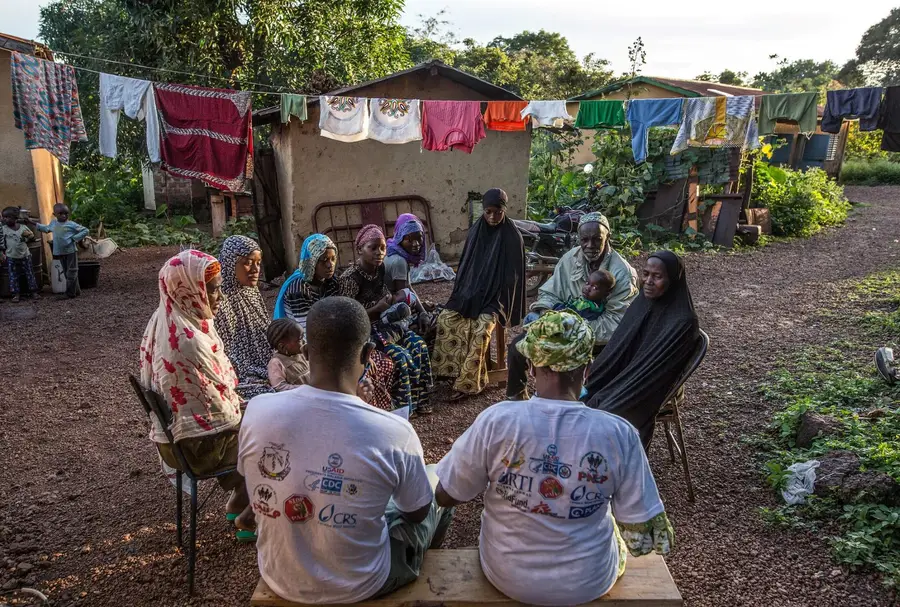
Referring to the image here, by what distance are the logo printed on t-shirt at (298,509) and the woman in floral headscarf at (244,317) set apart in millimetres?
1837

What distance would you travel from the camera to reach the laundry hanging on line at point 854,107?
746 cm

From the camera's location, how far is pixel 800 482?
382cm

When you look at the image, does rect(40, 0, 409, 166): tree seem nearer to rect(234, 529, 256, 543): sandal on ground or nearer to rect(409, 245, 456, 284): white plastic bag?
rect(409, 245, 456, 284): white plastic bag

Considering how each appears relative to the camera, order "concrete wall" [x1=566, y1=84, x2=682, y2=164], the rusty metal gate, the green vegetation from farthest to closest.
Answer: "concrete wall" [x1=566, y1=84, x2=682, y2=164] < the rusty metal gate < the green vegetation

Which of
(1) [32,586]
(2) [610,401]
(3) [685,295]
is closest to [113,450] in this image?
(1) [32,586]

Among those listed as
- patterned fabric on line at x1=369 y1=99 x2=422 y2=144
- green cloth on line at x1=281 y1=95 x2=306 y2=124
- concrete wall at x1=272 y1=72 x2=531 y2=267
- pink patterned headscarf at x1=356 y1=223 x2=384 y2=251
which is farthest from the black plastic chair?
concrete wall at x1=272 y1=72 x2=531 y2=267

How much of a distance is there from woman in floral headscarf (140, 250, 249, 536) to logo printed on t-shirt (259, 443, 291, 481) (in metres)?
0.87

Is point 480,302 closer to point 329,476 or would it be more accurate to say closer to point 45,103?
point 329,476

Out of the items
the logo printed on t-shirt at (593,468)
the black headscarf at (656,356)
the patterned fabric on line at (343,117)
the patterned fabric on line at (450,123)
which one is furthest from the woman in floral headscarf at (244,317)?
the patterned fabric on line at (450,123)

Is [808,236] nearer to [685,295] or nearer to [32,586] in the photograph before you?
[685,295]

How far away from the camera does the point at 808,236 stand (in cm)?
1409

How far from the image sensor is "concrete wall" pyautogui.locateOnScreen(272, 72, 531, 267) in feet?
32.2

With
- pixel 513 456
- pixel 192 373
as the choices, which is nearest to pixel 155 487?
pixel 192 373

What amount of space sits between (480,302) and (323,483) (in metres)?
3.56
